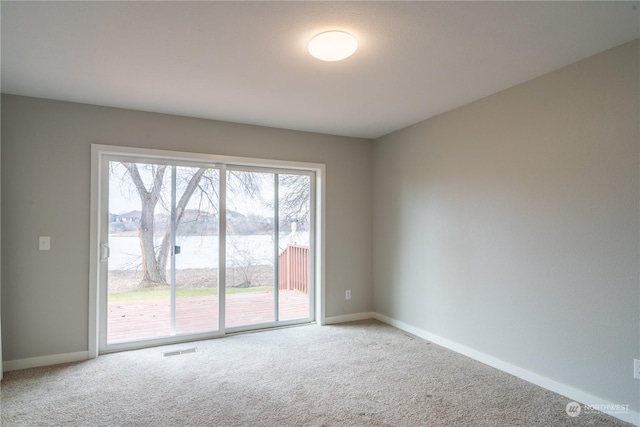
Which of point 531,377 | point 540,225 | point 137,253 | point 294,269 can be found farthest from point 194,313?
point 540,225

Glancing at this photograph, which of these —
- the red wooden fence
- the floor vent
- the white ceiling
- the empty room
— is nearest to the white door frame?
the empty room

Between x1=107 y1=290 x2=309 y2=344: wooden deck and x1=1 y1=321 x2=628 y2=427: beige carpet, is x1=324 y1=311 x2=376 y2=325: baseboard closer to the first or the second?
x1=107 y1=290 x2=309 y2=344: wooden deck

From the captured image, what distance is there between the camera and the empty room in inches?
87.0

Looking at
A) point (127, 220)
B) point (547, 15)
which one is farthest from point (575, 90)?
point (127, 220)

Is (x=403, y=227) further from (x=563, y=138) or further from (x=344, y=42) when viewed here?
(x=344, y=42)

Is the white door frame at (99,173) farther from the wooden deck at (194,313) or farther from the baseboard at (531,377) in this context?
the baseboard at (531,377)

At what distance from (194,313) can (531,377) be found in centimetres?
328

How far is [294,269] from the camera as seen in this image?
4.46m

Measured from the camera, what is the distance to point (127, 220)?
357cm

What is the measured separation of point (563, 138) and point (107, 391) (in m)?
3.95

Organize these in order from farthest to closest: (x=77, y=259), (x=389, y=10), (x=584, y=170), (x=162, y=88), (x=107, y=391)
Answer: (x=77, y=259) → (x=162, y=88) → (x=107, y=391) → (x=584, y=170) → (x=389, y=10)

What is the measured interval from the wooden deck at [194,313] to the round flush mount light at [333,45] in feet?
9.50

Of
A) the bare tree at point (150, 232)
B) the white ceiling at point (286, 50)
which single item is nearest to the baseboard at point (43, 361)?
the bare tree at point (150, 232)

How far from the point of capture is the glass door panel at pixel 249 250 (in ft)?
13.3
